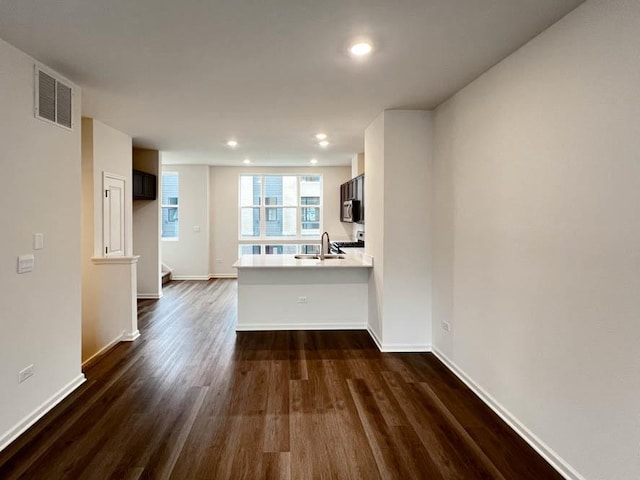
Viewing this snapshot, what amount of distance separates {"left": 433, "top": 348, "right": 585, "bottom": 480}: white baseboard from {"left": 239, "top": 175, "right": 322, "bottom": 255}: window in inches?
228

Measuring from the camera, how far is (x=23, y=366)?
259 cm

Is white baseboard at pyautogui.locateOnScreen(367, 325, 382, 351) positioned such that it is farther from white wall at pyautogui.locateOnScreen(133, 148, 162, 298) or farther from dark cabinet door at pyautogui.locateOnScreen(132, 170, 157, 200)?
dark cabinet door at pyautogui.locateOnScreen(132, 170, 157, 200)

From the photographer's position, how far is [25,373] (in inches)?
103

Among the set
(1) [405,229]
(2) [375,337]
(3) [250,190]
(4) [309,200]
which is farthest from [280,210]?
(1) [405,229]

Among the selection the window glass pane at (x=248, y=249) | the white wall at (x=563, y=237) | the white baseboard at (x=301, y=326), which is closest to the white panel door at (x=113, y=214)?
the white baseboard at (x=301, y=326)

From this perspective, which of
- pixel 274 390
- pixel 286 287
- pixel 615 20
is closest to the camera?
pixel 615 20

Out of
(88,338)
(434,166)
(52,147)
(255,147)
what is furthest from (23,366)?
(255,147)

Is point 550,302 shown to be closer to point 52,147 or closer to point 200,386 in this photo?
point 200,386

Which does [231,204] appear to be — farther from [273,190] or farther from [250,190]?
[273,190]

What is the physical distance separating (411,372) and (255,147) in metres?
4.28

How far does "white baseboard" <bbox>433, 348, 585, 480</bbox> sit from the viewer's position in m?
2.09

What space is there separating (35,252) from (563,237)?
11.1 feet

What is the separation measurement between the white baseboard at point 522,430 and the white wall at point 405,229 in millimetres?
649

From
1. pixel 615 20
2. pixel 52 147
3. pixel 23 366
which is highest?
pixel 615 20
